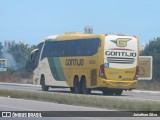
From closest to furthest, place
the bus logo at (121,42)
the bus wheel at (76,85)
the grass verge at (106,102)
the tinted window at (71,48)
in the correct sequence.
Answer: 1. the grass verge at (106,102)
2. the bus logo at (121,42)
3. the tinted window at (71,48)
4. the bus wheel at (76,85)

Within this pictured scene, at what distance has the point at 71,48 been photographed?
127ft

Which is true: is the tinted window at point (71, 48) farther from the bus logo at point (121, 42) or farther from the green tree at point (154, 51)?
the green tree at point (154, 51)

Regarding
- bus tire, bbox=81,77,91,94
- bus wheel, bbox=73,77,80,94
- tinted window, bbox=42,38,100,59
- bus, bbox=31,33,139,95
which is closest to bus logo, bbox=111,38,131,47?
bus, bbox=31,33,139,95

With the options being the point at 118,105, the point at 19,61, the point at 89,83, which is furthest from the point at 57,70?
the point at 19,61

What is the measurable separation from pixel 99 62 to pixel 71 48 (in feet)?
12.0

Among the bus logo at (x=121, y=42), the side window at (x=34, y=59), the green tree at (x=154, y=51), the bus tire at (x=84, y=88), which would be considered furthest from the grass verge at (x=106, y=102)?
the green tree at (x=154, y=51)

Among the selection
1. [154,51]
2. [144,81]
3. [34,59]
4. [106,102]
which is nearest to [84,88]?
[34,59]

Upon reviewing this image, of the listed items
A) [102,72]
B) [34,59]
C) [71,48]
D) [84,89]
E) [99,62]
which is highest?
[71,48]

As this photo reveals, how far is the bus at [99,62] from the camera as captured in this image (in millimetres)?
35969

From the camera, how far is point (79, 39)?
125 feet

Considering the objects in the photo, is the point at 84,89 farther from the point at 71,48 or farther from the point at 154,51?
the point at 154,51

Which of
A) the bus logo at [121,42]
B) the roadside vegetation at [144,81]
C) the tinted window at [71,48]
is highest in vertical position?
the bus logo at [121,42]

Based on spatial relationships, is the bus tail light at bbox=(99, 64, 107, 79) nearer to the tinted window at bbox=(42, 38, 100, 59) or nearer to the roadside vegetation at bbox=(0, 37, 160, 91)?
the tinted window at bbox=(42, 38, 100, 59)

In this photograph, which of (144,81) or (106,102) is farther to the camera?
(144,81)
